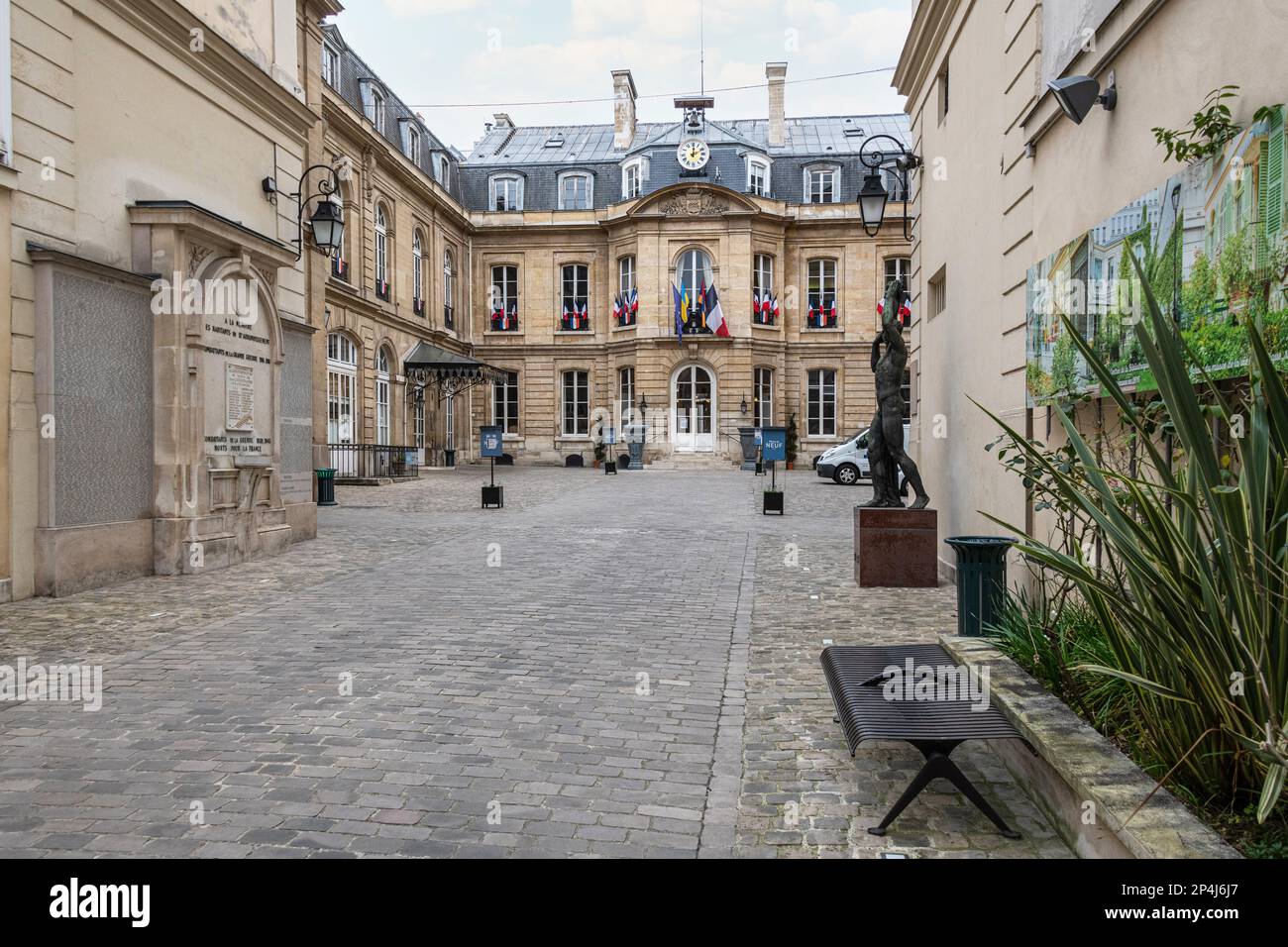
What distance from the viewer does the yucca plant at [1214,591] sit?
2.63 meters

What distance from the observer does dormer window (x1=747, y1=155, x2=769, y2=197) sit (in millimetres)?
35438

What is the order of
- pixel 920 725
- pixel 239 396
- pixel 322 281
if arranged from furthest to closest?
pixel 322 281 < pixel 239 396 < pixel 920 725

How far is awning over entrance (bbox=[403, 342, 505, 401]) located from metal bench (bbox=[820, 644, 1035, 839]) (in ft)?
82.7

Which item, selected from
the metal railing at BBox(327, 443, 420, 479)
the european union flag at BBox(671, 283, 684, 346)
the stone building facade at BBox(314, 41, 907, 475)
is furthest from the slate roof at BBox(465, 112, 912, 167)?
the metal railing at BBox(327, 443, 420, 479)

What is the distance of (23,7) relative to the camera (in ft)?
26.3

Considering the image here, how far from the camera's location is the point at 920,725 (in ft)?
11.9

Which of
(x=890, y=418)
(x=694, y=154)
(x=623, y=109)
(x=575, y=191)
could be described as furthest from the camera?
(x=623, y=109)

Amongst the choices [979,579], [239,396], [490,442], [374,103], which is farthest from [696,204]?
[979,579]

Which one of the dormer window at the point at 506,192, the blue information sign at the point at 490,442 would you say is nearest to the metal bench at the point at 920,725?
the blue information sign at the point at 490,442

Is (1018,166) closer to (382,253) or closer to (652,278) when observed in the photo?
(382,253)

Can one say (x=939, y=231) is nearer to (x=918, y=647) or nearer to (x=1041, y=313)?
(x=1041, y=313)

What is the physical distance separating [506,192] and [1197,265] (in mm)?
35911
